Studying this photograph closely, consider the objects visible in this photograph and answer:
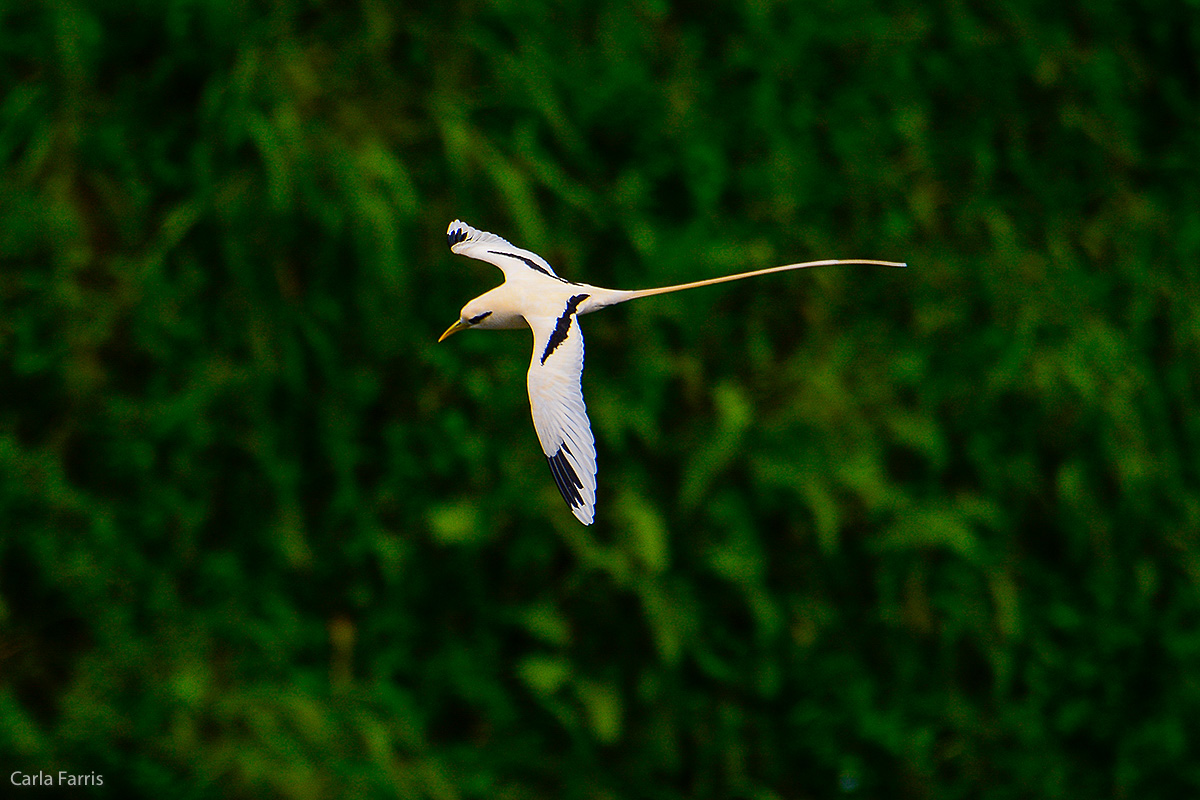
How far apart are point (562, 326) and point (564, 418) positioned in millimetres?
192

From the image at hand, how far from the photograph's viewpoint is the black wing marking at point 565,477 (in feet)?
5.47

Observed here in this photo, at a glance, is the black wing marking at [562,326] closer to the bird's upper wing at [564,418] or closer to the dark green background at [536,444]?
the bird's upper wing at [564,418]

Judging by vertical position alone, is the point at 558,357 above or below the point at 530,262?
below

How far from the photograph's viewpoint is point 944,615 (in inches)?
174

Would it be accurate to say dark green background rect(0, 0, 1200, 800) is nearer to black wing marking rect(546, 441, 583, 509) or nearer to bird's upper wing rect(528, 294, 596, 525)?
bird's upper wing rect(528, 294, 596, 525)

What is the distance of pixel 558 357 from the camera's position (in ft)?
Answer: 5.85

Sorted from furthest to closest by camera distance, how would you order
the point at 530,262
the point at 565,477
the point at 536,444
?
the point at 536,444 → the point at 530,262 → the point at 565,477

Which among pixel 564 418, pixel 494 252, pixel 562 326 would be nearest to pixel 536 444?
pixel 494 252

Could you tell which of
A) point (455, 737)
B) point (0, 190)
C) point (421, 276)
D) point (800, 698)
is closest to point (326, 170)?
point (421, 276)

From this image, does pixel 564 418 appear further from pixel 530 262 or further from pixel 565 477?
pixel 530 262

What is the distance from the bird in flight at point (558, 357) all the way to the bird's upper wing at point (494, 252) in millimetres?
155

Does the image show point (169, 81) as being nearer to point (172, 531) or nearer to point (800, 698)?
point (172, 531)

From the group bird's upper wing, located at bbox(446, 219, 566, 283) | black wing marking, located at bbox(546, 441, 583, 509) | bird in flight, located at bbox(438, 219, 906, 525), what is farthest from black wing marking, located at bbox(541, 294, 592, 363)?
bird's upper wing, located at bbox(446, 219, 566, 283)

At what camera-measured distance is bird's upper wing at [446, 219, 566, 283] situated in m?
2.32
